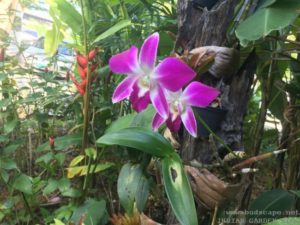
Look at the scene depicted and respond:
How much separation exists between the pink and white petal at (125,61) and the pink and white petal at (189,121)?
0.09 m

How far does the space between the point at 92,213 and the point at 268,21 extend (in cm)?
46

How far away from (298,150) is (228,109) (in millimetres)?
346

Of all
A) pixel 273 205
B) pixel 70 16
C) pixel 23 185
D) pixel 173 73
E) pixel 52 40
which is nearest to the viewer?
pixel 173 73

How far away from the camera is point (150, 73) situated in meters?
0.44

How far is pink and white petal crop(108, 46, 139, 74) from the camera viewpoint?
0.43m

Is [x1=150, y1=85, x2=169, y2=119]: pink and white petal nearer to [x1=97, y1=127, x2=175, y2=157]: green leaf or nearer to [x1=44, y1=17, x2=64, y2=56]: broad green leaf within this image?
[x1=97, y1=127, x2=175, y2=157]: green leaf

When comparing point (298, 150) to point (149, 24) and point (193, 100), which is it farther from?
point (149, 24)

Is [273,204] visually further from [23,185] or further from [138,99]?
[23,185]

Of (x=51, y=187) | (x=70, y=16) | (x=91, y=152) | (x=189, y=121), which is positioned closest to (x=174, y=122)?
(x=189, y=121)

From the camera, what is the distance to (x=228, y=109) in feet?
1.69

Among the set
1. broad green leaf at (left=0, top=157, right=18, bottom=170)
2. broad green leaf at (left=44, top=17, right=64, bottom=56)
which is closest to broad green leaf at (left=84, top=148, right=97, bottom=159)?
Result: broad green leaf at (left=0, top=157, right=18, bottom=170)

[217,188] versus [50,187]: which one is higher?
[217,188]

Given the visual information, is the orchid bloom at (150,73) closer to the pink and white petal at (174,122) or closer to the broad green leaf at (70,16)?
the pink and white petal at (174,122)

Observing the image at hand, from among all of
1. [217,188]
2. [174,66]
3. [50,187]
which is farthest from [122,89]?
[50,187]
